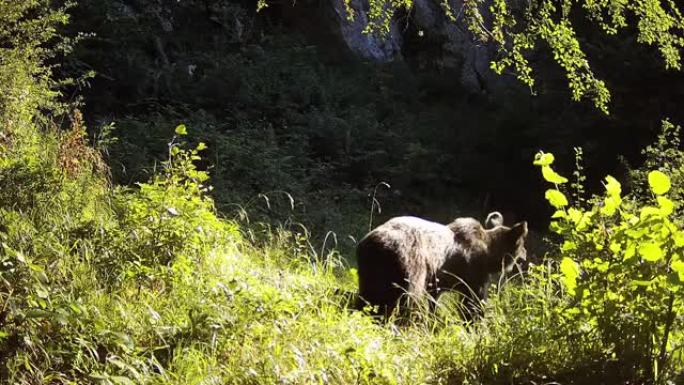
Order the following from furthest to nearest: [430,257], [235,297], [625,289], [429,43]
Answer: [429,43] < [430,257] < [235,297] < [625,289]

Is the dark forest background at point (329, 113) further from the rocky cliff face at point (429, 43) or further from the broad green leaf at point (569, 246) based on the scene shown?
the broad green leaf at point (569, 246)

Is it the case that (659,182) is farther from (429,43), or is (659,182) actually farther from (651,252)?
(429,43)

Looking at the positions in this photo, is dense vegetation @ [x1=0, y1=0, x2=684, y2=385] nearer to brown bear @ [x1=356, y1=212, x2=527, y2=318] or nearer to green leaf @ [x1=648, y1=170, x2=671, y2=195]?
green leaf @ [x1=648, y1=170, x2=671, y2=195]

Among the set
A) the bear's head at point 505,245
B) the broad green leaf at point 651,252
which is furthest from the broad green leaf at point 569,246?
the bear's head at point 505,245

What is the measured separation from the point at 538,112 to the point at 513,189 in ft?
5.00

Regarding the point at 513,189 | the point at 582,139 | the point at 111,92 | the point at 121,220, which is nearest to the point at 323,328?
the point at 121,220

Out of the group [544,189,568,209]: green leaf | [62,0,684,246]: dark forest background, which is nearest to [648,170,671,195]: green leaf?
[544,189,568,209]: green leaf

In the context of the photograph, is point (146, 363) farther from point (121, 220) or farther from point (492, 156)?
point (492, 156)

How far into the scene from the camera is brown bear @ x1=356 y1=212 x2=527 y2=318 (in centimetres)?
569

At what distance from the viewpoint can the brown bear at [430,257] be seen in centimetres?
569

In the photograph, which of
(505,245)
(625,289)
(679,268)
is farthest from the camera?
(505,245)

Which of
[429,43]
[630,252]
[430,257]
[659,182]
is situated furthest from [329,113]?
[659,182]

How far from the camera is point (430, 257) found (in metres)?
6.24

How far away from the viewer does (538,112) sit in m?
12.7
